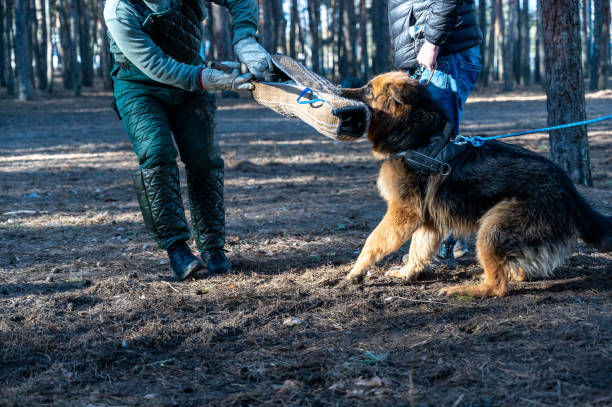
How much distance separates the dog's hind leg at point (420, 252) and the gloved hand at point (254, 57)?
1792 mm

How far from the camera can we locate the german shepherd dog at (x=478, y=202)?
415 centimetres

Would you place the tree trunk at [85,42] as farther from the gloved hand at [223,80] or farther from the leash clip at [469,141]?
the leash clip at [469,141]

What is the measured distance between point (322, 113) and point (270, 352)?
1736 millimetres

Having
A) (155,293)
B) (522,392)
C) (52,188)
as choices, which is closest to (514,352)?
(522,392)

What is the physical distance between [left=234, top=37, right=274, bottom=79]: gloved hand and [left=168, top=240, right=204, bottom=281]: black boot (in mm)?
1580

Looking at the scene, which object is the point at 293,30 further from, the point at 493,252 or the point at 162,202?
the point at 493,252

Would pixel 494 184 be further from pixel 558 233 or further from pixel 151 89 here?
pixel 151 89

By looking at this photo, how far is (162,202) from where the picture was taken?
4.77m

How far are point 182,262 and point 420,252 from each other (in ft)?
6.56

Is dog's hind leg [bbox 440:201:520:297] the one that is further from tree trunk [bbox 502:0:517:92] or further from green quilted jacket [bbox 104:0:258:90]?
tree trunk [bbox 502:0:517:92]

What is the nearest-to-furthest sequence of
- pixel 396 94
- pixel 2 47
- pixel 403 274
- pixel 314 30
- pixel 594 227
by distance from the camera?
pixel 594 227 → pixel 396 94 → pixel 403 274 → pixel 2 47 → pixel 314 30

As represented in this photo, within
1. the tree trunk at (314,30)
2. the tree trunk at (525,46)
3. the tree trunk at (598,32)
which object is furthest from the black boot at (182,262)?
the tree trunk at (525,46)

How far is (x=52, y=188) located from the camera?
31.1 feet

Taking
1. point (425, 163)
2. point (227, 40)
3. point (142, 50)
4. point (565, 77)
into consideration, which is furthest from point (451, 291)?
point (227, 40)
